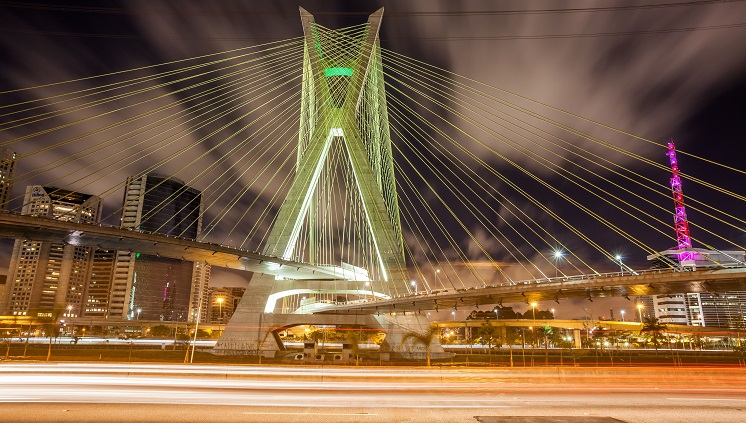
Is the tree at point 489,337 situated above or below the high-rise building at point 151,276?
below

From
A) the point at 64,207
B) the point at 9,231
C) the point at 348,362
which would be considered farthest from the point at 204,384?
the point at 64,207

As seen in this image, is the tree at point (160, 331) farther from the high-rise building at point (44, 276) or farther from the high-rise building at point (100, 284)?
the high-rise building at point (100, 284)

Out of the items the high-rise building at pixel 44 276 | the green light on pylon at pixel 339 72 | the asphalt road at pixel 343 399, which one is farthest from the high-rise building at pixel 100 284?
the asphalt road at pixel 343 399

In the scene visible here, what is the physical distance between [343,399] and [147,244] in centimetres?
1874

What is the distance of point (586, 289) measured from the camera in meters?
24.1

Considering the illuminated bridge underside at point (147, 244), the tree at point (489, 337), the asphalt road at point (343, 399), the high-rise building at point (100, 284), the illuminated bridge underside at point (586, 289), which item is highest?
the high-rise building at point (100, 284)

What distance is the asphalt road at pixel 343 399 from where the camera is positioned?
979cm

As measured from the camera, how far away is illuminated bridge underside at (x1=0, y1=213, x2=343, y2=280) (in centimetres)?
2166

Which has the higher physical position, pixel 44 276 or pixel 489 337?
pixel 44 276

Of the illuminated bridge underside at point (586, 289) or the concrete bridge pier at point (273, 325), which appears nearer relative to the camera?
the illuminated bridge underside at point (586, 289)

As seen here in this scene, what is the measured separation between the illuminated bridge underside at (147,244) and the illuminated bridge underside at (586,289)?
23.6 ft

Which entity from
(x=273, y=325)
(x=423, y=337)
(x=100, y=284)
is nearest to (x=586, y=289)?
(x=423, y=337)

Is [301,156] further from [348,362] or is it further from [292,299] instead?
[292,299]

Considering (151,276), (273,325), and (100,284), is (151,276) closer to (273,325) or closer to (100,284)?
(100,284)
